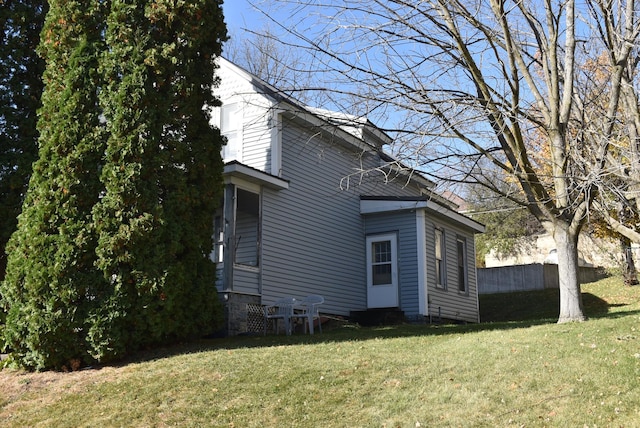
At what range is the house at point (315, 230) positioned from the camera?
14.0m

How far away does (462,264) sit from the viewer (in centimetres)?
1956

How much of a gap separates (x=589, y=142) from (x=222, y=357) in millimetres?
5828

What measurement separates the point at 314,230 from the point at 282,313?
3.24 metres

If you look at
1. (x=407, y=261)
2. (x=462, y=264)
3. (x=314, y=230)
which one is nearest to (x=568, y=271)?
(x=407, y=261)

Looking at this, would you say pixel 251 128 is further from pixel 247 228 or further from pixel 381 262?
pixel 381 262

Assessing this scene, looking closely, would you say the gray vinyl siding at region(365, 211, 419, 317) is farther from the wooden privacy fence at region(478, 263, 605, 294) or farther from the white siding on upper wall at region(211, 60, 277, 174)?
the wooden privacy fence at region(478, 263, 605, 294)

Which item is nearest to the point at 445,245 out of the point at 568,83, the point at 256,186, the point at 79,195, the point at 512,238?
the point at 256,186

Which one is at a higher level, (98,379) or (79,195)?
(79,195)

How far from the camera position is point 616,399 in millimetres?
6727

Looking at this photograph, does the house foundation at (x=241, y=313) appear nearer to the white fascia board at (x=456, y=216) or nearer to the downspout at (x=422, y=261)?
the downspout at (x=422, y=261)

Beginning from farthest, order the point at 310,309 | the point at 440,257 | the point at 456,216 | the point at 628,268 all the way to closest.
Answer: the point at 628,268 → the point at 456,216 → the point at 440,257 → the point at 310,309

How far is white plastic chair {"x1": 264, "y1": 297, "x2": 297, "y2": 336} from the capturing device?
1322 cm

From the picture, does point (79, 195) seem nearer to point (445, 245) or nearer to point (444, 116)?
point (444, 116)

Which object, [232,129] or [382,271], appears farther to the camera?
[382,271]
